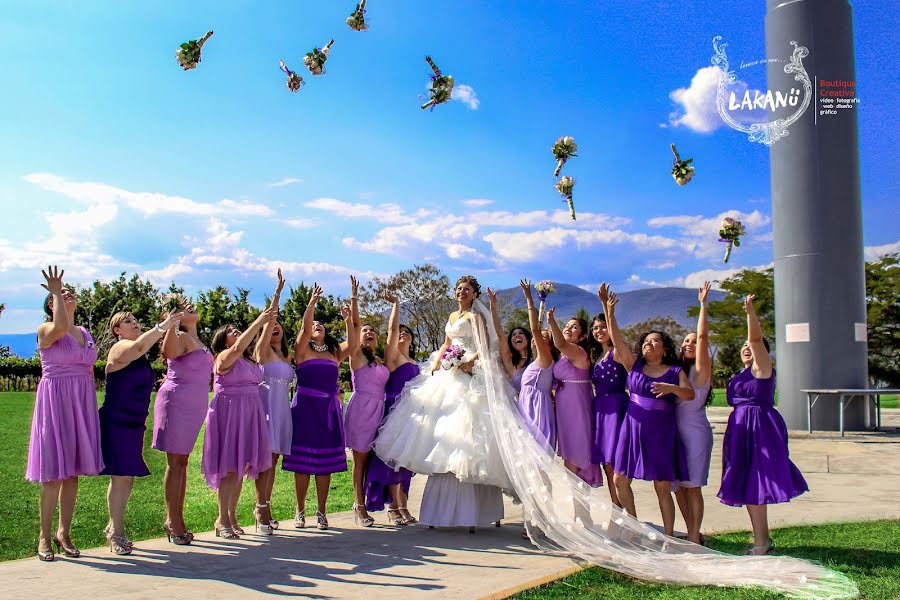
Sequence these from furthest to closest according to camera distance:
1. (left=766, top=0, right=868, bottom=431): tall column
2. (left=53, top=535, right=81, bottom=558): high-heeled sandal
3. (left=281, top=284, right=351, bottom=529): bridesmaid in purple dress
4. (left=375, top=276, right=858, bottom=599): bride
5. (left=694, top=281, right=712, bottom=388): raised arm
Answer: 1. (left=766, top=0, right=868, bottom=431): tall column
2. (left=281, top=284, right=351, bottom=529): bridesmaid in purple dress
3. (left=694, top=281, right=712, bottom=388): raised arm
4. (left=53, top=535, right=81, bottom=558): high-heeled sandal
5. (left=375, top=276, right=858, bottom=599): bride

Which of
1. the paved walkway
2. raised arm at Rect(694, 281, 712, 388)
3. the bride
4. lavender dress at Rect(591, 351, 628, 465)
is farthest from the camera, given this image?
lavender dress at Rect(591, 351, 628, 465)

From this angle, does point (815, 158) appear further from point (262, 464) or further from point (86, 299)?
point (86, 299)

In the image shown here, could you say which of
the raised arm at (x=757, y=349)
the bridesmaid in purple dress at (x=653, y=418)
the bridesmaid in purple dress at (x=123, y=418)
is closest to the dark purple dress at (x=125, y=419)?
the bridesmaid in purple dress at (x=123, y=418)

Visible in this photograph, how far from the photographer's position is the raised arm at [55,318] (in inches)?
254

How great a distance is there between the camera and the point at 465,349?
798 centimetres

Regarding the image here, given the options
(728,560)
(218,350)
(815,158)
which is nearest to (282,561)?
(218,350)

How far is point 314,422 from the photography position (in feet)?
26.6

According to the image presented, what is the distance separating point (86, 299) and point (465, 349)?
60.0 m

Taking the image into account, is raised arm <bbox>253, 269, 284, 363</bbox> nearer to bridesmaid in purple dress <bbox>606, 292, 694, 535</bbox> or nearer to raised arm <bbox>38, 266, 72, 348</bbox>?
raised arm <bbox>38, 266, 72, 348</bbox>

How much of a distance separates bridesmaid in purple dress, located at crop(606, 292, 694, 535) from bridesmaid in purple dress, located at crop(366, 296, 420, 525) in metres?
2.46

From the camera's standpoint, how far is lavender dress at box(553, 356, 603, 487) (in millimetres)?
7676

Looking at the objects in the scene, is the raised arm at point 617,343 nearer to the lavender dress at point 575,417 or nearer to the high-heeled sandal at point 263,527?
the lavender dress at point 575,417

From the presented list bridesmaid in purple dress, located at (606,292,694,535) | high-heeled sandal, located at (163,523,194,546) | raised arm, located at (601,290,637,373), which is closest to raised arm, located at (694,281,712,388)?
bridesmaid in purple dress, located at (606,292,694,535)

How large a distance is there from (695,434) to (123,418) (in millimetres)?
5146
